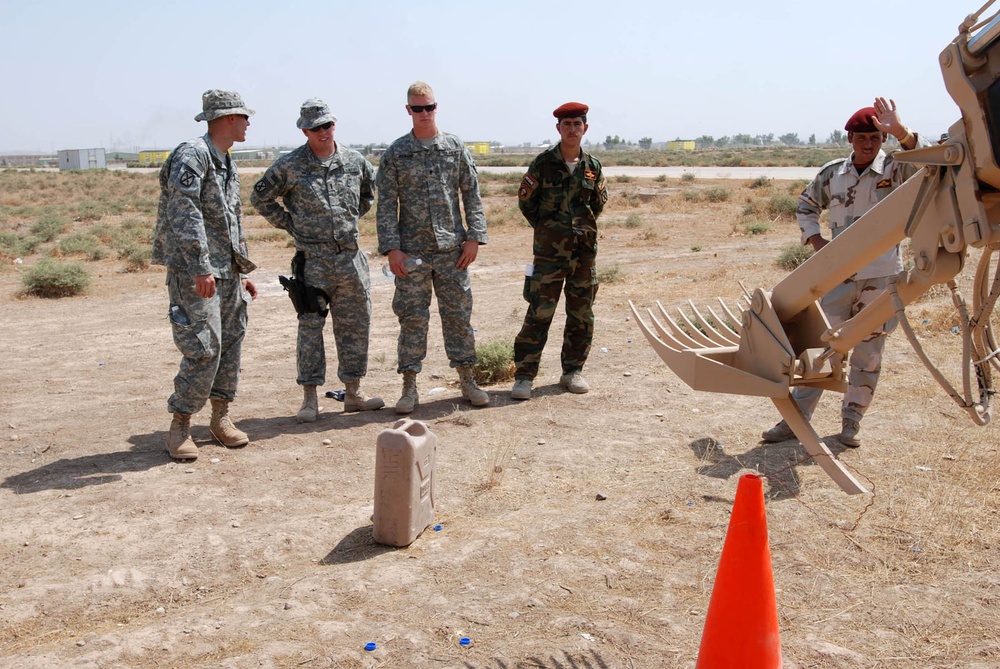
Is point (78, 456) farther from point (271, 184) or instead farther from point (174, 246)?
point (271, 184)

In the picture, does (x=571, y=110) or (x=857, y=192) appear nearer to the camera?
(x=857, y=192)

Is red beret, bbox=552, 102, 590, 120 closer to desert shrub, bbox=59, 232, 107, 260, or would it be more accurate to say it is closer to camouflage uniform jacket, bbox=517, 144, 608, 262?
camouflage uniform jacket, bbox=517, 144, 608, 262

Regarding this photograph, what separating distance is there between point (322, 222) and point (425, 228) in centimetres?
73

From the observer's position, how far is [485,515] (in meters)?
4.94

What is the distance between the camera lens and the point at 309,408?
6.50 metres

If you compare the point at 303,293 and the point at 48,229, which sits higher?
the point at 303,293

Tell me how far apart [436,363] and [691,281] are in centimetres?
511

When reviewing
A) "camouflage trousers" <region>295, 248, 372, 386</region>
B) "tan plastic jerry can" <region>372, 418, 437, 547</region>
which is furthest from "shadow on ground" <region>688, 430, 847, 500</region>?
"camouflage trousers" <region>295, 248, 372, 386</region>

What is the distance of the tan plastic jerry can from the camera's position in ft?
14.3

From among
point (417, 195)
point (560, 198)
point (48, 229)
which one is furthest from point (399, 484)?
point (48, 229)

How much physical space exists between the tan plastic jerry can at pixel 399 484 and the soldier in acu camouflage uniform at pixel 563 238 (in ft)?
8.22

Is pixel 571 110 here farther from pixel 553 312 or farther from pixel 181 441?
pixel 181 441

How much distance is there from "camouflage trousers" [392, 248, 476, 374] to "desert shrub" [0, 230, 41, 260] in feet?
38.3

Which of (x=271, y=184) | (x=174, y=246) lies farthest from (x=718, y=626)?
(x=271, y=184)
